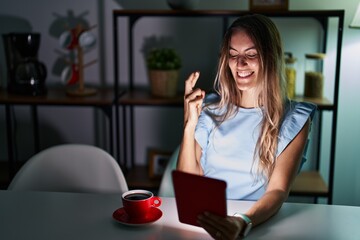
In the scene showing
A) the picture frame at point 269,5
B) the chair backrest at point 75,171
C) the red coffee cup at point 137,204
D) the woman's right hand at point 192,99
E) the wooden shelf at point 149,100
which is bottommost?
the chair backrest at point 75,171

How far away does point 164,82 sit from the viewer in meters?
2.57

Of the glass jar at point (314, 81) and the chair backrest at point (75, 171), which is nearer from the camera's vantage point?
the chair backrest at point (75, 171)

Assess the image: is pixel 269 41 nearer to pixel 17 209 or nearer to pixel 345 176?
pixel 17 209

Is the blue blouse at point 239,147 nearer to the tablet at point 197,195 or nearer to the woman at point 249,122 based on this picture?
the woman at point 249,122

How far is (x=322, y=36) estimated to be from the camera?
8.76 ft

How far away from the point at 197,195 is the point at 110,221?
0.32 meters

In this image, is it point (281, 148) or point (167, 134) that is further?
point (167, 134)

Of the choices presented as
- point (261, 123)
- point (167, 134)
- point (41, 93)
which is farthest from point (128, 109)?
point (261, 123)

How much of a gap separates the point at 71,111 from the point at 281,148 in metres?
1.61

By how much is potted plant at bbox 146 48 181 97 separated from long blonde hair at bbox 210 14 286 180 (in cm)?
80

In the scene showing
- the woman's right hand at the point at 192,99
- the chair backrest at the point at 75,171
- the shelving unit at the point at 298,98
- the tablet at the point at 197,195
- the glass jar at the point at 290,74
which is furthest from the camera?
the glass jar at the point at 290,74

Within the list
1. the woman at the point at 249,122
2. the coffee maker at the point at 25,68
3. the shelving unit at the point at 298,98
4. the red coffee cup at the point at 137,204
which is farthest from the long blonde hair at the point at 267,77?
the coffee maker at the point at 25,68

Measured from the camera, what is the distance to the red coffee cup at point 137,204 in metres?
1.35

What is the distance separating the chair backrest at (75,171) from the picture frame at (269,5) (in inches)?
40.6
